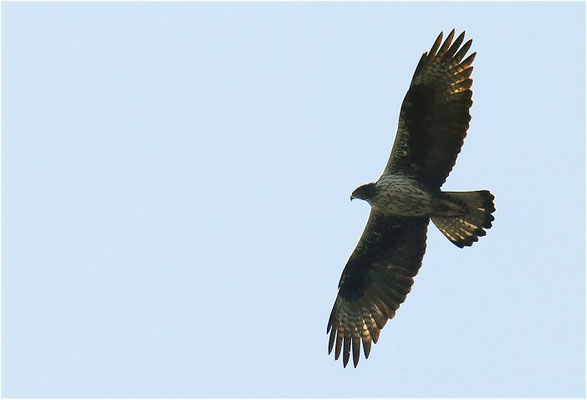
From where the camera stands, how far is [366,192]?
1371 centimetres

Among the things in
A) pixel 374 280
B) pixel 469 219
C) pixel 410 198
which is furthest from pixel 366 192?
pixel 374 280

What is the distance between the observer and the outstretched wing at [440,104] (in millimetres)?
13039

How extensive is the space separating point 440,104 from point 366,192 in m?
1.54

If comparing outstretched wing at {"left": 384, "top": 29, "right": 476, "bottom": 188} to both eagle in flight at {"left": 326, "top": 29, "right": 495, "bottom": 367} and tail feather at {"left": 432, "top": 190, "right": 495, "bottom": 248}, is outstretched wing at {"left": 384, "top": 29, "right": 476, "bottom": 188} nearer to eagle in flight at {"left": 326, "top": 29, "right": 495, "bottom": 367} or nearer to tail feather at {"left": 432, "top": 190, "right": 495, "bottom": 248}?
eagle in flight at {"left": 326, "top": 29, "right": 495, "bottom": 367}

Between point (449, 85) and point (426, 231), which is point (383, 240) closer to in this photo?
point (426, 231)

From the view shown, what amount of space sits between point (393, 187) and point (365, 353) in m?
2.49

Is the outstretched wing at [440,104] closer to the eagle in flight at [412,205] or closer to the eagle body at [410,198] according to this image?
the eagle in flight at [412,205]

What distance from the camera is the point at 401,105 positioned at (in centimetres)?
1320

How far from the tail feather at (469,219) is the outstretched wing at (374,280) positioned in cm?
42

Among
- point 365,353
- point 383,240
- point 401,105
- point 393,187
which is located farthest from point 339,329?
point 401,105

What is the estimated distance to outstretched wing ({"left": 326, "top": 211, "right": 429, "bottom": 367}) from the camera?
14.2 metres

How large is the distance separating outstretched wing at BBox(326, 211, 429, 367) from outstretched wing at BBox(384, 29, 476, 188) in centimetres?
122

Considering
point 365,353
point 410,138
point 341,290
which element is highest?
point 410,138

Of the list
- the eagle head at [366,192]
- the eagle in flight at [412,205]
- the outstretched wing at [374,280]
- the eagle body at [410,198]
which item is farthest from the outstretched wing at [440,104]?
the outstretched wing at [374,280]
